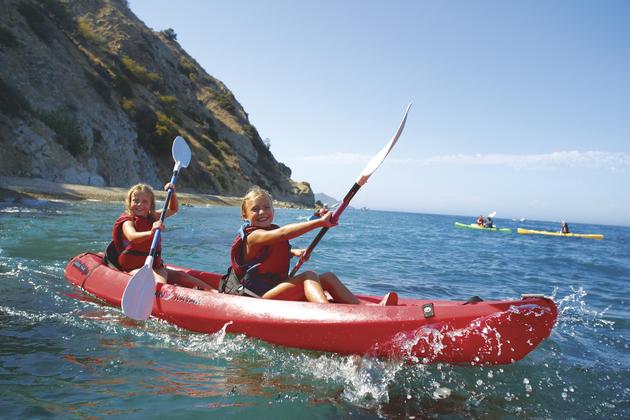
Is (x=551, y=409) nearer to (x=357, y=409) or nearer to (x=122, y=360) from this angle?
(x=357, y=409)

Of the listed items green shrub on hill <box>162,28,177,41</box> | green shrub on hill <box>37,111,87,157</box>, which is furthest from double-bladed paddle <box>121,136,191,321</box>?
green shrub on hill <box>162,28,177,41</box>

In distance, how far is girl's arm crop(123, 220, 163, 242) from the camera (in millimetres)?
4466

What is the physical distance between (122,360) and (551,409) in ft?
9.22

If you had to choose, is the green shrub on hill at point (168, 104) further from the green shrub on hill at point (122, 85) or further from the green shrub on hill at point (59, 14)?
the green shrub on hill at point (59, 14)

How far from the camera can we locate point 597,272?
11555 mm

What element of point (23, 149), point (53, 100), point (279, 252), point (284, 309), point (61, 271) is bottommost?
point (61, 271)

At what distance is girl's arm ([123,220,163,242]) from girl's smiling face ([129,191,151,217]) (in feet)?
0.48

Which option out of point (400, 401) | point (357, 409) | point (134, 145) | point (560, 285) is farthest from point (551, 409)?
point (134, 145)

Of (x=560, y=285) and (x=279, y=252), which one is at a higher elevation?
(x=279, y=252)

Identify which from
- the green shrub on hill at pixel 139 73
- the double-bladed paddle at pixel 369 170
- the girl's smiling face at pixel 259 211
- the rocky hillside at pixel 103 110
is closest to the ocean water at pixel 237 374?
the girl's smiling face at pixel 259 211

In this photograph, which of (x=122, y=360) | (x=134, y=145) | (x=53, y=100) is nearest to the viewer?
(x=122, y=360)

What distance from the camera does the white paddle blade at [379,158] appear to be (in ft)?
13.2

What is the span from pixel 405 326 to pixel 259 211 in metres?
1.45

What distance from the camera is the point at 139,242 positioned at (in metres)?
4.85
